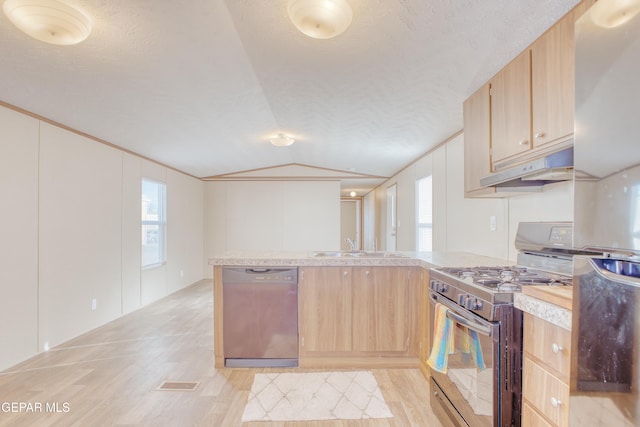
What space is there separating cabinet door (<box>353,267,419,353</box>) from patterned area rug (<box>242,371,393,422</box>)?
336mm

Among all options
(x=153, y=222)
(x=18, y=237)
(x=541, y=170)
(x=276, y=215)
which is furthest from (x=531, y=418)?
(x=276, y=215)

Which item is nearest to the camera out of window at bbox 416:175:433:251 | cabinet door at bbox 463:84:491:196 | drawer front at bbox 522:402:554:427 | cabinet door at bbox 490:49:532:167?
drawer front at bbox 522:402:554:427

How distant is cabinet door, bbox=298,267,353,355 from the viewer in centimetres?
264

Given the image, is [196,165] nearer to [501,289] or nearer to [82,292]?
[82,292]

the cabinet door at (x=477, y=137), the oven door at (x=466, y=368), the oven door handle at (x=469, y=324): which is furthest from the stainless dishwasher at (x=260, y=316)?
the cabinet door at (x=477, y=137)

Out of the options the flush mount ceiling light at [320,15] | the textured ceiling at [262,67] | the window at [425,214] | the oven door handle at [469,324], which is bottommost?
the oven door handle at [469,324]

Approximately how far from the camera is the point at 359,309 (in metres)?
2.65

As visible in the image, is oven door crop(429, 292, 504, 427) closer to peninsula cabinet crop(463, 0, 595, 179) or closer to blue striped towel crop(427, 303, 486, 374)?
blue striped towel crop(427, 303, 486, 374)

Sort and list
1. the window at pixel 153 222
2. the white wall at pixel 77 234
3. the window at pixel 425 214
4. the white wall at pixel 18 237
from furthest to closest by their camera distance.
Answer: the window at pixel 153 222 → the window at pixel 425 214 → the white wall at pixel 77 234 → the white wall at pixel 18 237

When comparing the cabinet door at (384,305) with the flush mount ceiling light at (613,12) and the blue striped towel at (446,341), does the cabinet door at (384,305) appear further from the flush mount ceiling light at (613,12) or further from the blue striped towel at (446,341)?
the flush mount ceiling light at (613,12)

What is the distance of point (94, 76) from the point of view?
7.70ft

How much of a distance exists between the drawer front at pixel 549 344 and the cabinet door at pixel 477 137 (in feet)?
3.80

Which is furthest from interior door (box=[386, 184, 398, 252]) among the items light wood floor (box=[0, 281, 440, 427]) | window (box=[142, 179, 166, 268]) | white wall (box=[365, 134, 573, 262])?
window (box=[142, 179, 166, 268])

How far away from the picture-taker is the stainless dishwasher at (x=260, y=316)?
2633 millimetres
